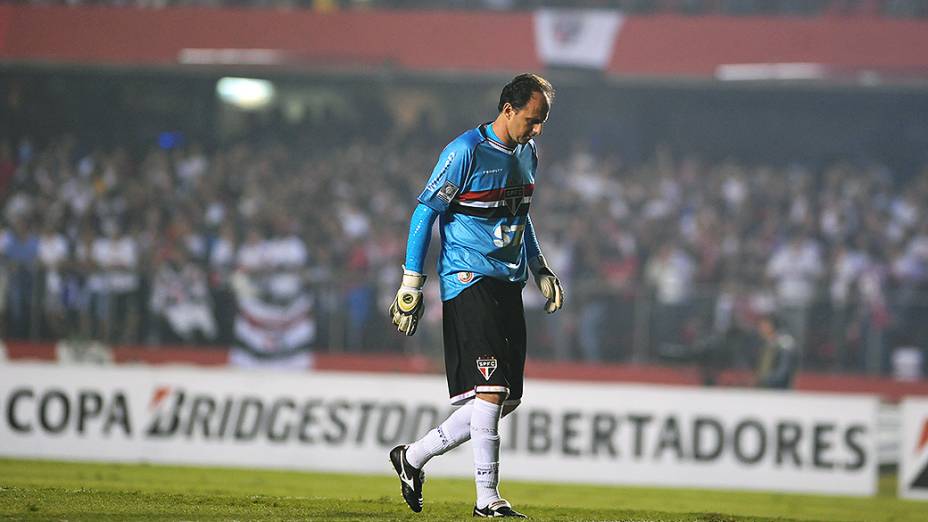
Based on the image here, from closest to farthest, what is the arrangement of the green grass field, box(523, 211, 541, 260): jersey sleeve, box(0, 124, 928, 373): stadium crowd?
the green grass field < box(523, 211, 541, 260): jersey sleeve < box(0, 124, 928, 373): stadium crowd

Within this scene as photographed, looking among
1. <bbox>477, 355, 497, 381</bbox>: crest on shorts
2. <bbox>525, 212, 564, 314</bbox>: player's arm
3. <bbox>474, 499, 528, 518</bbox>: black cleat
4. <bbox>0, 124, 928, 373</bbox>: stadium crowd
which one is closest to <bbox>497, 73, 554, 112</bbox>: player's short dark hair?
<bbox>525, 212, 564, 314</bbox>: player's arm

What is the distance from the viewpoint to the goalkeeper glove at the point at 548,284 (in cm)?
820

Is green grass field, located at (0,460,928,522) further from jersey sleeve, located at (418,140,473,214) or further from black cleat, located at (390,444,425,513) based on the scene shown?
jersey sleeve, located at (418,140,473,214)

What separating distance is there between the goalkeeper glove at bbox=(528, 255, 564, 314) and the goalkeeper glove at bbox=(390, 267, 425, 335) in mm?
866

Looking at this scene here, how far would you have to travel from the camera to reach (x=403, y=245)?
74.7 feet

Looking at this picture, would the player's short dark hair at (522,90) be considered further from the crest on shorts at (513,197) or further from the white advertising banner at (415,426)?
the white advertising banner at (415,426)

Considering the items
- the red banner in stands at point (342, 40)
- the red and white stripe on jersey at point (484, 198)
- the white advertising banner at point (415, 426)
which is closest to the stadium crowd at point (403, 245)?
the red banner in stands at point (342, 40)

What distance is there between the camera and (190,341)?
65.8ft

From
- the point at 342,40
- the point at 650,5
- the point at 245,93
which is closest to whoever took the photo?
the point at 650,5

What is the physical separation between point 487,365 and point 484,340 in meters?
0.13

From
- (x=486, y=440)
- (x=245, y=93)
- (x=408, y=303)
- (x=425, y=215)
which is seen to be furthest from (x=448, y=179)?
(x=245, y=93)

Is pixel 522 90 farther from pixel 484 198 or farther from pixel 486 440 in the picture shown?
pixel 486 440

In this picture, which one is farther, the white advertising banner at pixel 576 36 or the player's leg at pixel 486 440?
the white advertising banner at pixel 576 36

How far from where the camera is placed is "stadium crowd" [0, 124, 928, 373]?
64.3ft
